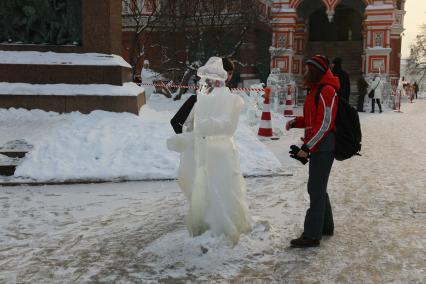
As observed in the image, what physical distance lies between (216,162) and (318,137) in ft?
2.87

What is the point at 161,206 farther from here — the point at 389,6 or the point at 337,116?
the point at 389,6

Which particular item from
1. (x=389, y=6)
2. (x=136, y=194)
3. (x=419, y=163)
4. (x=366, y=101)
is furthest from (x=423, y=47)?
(x=136, y=194)

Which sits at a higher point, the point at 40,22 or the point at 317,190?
the point at 40,22

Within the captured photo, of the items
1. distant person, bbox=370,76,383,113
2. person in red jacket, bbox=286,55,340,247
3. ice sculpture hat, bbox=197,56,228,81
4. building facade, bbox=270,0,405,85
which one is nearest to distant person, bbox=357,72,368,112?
distant person, bbox=370,76,383,113

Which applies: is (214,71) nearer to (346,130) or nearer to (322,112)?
(322,112)

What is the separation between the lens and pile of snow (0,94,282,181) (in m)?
7.49

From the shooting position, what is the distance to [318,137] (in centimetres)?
450

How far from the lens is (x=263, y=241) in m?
4.75

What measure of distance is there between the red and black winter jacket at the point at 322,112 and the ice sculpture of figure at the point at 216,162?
2.06 feet

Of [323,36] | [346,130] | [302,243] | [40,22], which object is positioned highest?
[323,36]

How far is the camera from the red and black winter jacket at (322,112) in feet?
14.7

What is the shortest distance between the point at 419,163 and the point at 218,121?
6014 mm

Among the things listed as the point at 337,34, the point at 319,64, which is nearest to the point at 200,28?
the point at 337,34

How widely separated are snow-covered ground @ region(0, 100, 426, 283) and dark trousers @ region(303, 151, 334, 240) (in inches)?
7.1
